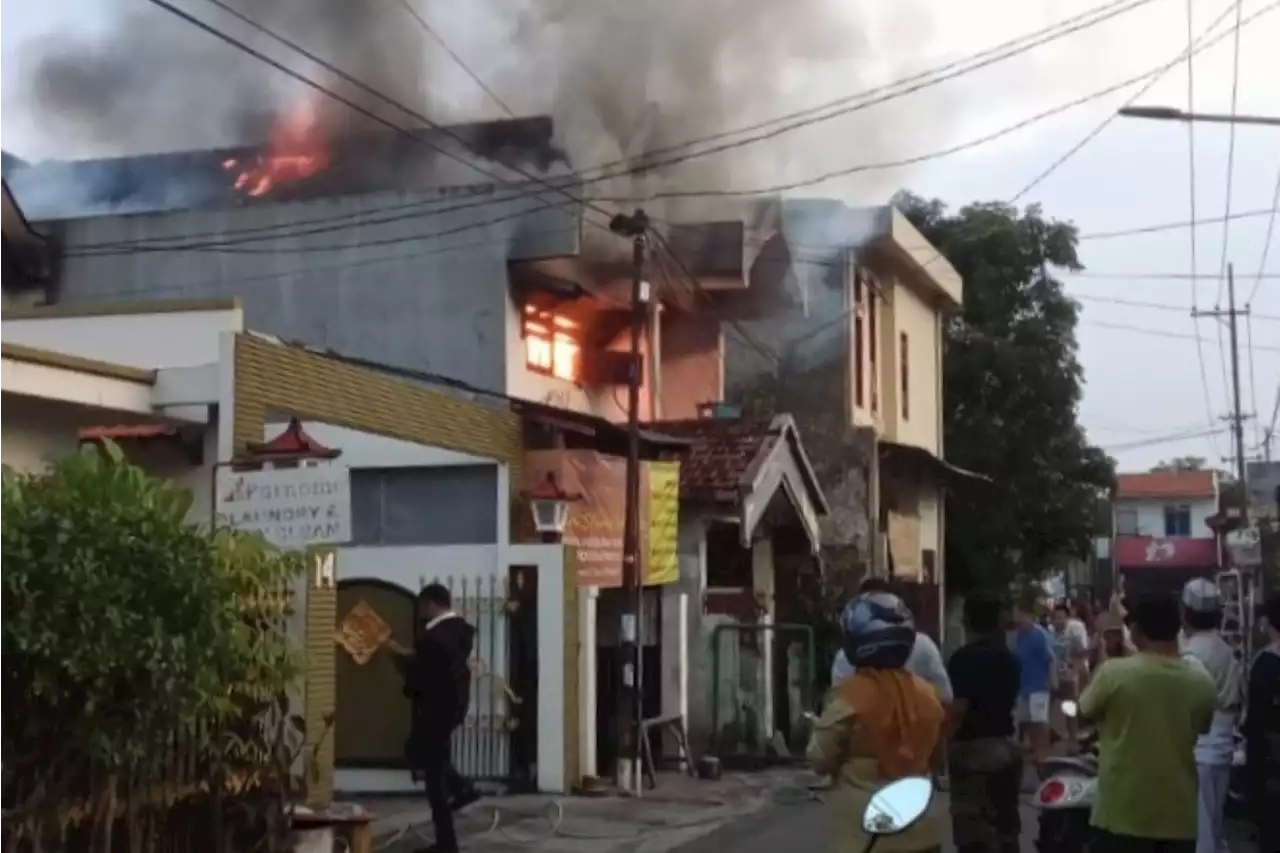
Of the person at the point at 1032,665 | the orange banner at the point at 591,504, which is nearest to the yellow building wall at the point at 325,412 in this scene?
the orange banner at the point at 591,504

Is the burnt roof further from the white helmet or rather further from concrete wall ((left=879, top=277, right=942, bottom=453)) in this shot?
the white helmet

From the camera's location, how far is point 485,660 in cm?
1519

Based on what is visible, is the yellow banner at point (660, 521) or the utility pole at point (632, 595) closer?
the utility pole at point (632, 595)

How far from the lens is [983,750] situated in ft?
26.2

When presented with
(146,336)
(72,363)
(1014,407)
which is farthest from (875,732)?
(1014,407)

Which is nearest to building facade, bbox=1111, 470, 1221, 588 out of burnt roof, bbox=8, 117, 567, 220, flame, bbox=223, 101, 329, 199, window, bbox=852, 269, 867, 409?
window, bbox=852, 269, 867, 409

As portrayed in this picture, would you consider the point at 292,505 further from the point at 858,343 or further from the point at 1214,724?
the point at 858,343

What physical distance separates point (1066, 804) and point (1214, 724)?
1.52 metres

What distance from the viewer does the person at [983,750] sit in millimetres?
7969

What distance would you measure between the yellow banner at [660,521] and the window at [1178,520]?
2680 inches

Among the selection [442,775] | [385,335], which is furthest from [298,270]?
[442,775]

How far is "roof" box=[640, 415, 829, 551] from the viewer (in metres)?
18.9

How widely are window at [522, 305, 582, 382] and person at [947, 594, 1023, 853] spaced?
41.8 feet

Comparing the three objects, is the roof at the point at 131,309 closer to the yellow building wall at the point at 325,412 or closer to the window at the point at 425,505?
the yellow building wall at the point at 325,412
